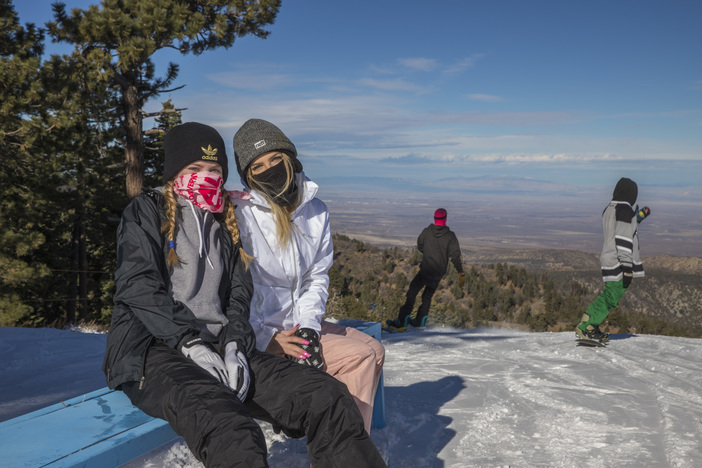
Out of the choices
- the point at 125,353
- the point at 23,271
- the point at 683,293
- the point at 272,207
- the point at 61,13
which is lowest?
the point at 683,293

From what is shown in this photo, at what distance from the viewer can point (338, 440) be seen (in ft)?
6.30

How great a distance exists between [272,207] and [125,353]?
100cm

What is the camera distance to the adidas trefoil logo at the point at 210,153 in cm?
252

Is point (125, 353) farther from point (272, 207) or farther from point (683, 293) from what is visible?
point (683, 293)

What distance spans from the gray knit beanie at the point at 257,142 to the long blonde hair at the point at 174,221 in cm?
30

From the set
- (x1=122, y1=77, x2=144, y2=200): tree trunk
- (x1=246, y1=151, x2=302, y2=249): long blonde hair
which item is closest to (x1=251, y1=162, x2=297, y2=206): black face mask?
(x1=246, y1=151, x2=302, y2=249): long blonde hair

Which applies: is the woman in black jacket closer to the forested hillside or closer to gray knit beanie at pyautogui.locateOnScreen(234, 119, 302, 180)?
gray knit beanie at pyautogui.locateOnScreen(234, 119, 302, 180)

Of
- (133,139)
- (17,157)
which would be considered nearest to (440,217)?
(133,139)

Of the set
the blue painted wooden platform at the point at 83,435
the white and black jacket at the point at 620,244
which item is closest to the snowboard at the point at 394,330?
the white and black jacket at the point at 620,244

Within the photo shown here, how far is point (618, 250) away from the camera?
600 cm

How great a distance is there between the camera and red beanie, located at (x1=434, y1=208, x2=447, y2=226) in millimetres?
8938

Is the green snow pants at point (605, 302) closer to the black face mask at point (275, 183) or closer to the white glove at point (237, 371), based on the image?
the black face mask at point (275, 183)

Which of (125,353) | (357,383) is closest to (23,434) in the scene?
(125,353)

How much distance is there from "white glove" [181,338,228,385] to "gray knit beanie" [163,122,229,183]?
86 cm
